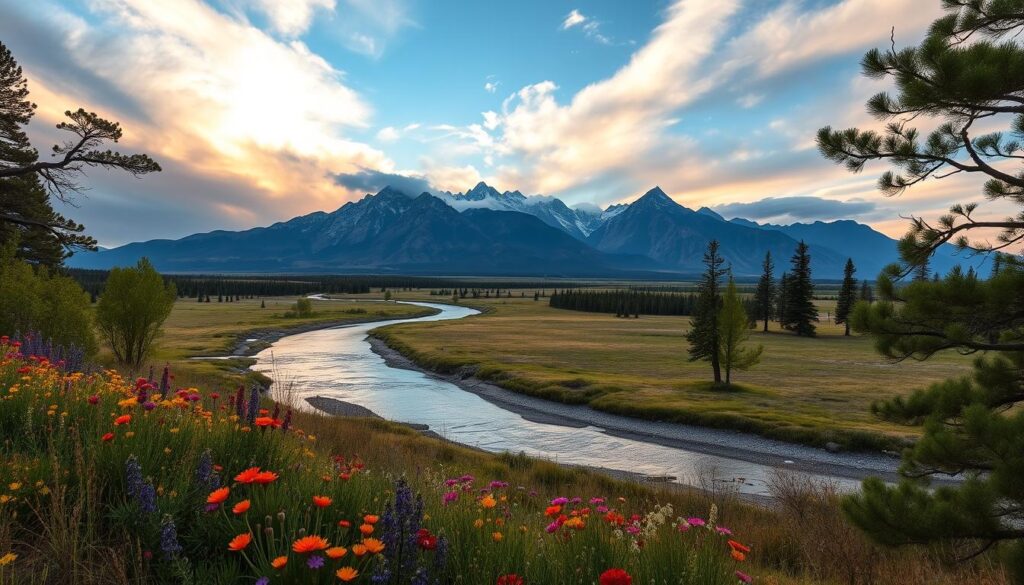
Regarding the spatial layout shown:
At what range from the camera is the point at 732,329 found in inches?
1593

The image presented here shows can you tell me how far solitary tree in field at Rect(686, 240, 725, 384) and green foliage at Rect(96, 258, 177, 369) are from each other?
35118 mm

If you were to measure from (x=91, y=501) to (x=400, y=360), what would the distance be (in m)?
57.1

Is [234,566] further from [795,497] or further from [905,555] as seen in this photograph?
[795,497]

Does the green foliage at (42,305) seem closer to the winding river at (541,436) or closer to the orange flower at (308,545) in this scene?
the winding river at (541,436)

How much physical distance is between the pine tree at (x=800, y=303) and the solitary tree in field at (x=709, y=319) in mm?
56329

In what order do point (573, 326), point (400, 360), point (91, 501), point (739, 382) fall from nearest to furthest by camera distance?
point (91, 501) → point (739, 382) → point (400, 360) → point (573, 326)

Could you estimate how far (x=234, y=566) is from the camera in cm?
309

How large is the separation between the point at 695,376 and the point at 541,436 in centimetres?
2269

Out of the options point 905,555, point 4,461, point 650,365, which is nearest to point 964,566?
point 905,555

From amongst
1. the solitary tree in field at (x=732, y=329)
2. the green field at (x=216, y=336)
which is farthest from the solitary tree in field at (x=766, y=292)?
the green field at (x=216, y=336)

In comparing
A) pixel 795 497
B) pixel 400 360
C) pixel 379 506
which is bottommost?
pixel 400 360

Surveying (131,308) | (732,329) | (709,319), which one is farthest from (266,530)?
(709,319)

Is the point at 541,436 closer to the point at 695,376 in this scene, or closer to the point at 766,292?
the point at 695,376

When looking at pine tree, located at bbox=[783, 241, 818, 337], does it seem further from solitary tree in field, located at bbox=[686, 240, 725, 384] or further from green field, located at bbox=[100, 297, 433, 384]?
green field, located at bbox=[100, 297, 433, 384]
